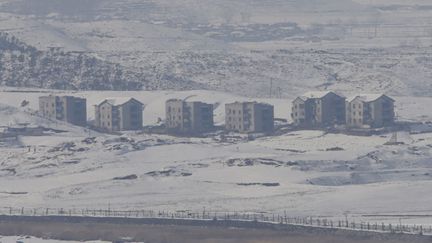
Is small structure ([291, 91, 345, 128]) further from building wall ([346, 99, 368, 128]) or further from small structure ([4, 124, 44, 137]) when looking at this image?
small structure ([4, 124, 44, 137])

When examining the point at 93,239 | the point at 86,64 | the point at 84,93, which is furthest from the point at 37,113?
the point at 93,239

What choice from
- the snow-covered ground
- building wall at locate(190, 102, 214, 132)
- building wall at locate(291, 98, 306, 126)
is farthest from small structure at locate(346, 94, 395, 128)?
the snow-covered ground

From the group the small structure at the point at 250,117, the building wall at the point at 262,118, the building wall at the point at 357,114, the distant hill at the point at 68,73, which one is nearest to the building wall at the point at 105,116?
the small structure at the point at 250,117

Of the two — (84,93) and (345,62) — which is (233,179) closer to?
(84,93)

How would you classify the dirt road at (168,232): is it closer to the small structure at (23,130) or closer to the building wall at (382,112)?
the small structure at (23,130)

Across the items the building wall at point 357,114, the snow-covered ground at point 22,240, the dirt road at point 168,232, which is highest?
the building wall at point 357,114

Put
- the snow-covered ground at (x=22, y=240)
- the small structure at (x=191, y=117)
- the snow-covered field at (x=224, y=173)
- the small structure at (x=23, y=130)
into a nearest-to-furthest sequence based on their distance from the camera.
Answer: the snow-covered ground at (x=22, y=240)
the snow-covered field at (x=224, y=173)
the small structure at (x=23, y=130)
the small structure at (x=191, y=117)

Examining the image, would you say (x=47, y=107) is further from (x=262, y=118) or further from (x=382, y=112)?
(x=382, y=112)
